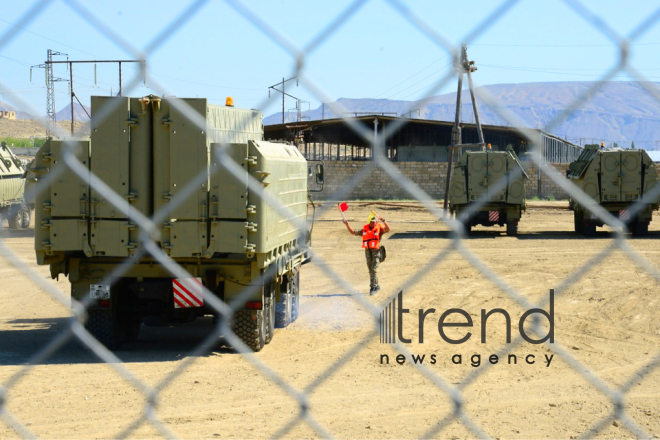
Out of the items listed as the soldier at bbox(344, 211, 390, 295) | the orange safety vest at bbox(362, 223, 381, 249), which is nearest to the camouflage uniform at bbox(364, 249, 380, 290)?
the soldier at bbox(344, 211, 390, 295)

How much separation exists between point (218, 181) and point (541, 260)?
36.5 ft

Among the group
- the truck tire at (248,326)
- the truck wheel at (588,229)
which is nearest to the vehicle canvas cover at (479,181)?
the truck wheel at (588,229)

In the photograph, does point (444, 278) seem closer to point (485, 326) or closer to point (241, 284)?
point (485, 326)

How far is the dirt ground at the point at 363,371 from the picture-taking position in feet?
19.9

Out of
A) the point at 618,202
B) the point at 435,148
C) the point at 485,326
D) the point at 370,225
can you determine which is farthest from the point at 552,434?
the point at 435,148

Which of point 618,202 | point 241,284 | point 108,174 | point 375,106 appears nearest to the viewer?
point 375,106

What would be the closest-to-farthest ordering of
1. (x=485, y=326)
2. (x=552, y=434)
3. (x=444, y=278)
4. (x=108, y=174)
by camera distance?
1. (x=552, y=434)
2. (x=108, y=174)
3. (x=485, y=326)
4. (x=444, y=278)

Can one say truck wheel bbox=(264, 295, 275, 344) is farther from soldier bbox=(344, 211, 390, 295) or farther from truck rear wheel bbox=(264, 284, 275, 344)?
soldier bbox=(344, 211, 390, 295)

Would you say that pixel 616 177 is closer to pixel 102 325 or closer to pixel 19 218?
pixel 102 325

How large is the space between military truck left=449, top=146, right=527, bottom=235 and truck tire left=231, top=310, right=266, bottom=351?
13292 millimetres

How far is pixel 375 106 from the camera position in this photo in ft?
8.93

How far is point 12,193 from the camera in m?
25.4

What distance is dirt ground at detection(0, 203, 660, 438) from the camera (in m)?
6.07

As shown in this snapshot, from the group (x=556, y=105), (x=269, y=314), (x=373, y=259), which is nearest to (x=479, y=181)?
(x=373, y=259)
